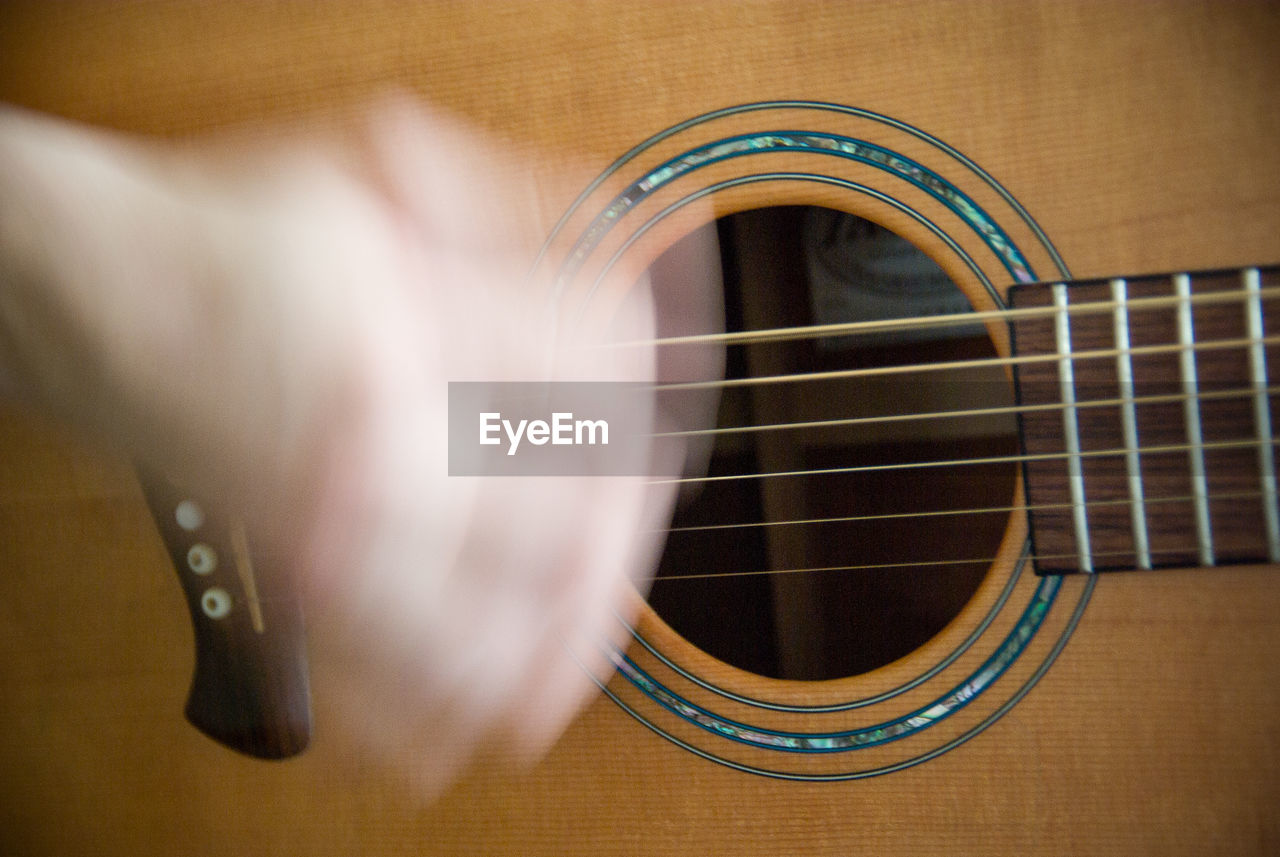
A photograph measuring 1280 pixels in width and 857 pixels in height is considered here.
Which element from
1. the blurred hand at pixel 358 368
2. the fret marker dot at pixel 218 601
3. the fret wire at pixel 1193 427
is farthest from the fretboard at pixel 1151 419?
the fret marker dot at pixel 218 601

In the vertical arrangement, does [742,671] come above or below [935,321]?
below

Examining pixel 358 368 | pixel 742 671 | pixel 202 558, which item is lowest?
pixel 742 671

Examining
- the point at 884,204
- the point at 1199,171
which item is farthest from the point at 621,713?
the point at 1199,171

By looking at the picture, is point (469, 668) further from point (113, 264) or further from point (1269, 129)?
point (1269, 129)

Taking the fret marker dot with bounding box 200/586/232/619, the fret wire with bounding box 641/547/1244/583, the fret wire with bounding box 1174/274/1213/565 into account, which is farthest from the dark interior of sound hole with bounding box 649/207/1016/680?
the fret marker dot with bounding box 200/586/232/619

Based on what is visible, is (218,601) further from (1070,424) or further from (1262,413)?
(1262,413)

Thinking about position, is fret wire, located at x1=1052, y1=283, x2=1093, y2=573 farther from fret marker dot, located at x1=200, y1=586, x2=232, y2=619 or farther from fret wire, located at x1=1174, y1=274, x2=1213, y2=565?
fret marker dot, located at x1=200, y1=586, x2=232, y2=619

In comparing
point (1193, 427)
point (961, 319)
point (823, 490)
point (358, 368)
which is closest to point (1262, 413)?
point (1193, 427)

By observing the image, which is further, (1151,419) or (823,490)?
(823,490)
